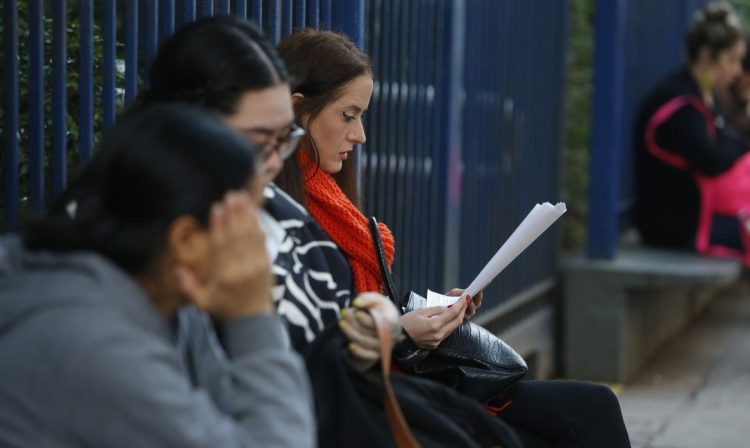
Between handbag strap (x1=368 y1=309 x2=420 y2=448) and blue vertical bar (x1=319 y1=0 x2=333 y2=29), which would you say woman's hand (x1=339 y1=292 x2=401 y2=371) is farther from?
blue vertical bar (x1=319 y1=0 x2=333 y2=29)

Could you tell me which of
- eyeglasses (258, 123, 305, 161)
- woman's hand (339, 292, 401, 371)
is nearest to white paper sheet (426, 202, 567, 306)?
woman's hand (339, 292, 401, 371)

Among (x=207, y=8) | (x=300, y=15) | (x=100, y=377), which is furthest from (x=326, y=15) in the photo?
(x=100, y=377)

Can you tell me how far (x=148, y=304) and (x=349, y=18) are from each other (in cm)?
246

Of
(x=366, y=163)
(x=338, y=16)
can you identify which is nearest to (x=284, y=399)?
(x=338, y=16)

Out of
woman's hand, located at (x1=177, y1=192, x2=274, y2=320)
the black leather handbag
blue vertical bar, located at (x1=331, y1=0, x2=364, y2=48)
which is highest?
blue vertical bar, located at (x1=331, y1=0, x2=364, y2=48)

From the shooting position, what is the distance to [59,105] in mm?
A: 3197

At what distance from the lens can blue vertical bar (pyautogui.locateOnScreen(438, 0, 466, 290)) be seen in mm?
5855

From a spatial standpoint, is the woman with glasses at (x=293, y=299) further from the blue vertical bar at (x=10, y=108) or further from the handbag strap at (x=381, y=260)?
the blue vertical bar at (x=10, y=108)

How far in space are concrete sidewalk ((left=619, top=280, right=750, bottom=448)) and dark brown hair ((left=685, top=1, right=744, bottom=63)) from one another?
178 cm

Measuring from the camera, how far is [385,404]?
8.56 feet

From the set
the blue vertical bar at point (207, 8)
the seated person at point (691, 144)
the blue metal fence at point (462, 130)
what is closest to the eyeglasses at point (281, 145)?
the blue vertical bar at point (207, 8)

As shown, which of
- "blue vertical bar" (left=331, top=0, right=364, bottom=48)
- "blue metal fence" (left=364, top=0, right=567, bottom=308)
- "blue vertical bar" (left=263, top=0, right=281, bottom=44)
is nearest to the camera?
"blue vertical bar" (left=263, top=0, right=281, bottom=44)

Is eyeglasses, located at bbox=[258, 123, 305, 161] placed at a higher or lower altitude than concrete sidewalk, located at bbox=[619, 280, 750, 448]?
higher

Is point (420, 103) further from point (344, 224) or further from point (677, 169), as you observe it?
point (677, 169)
